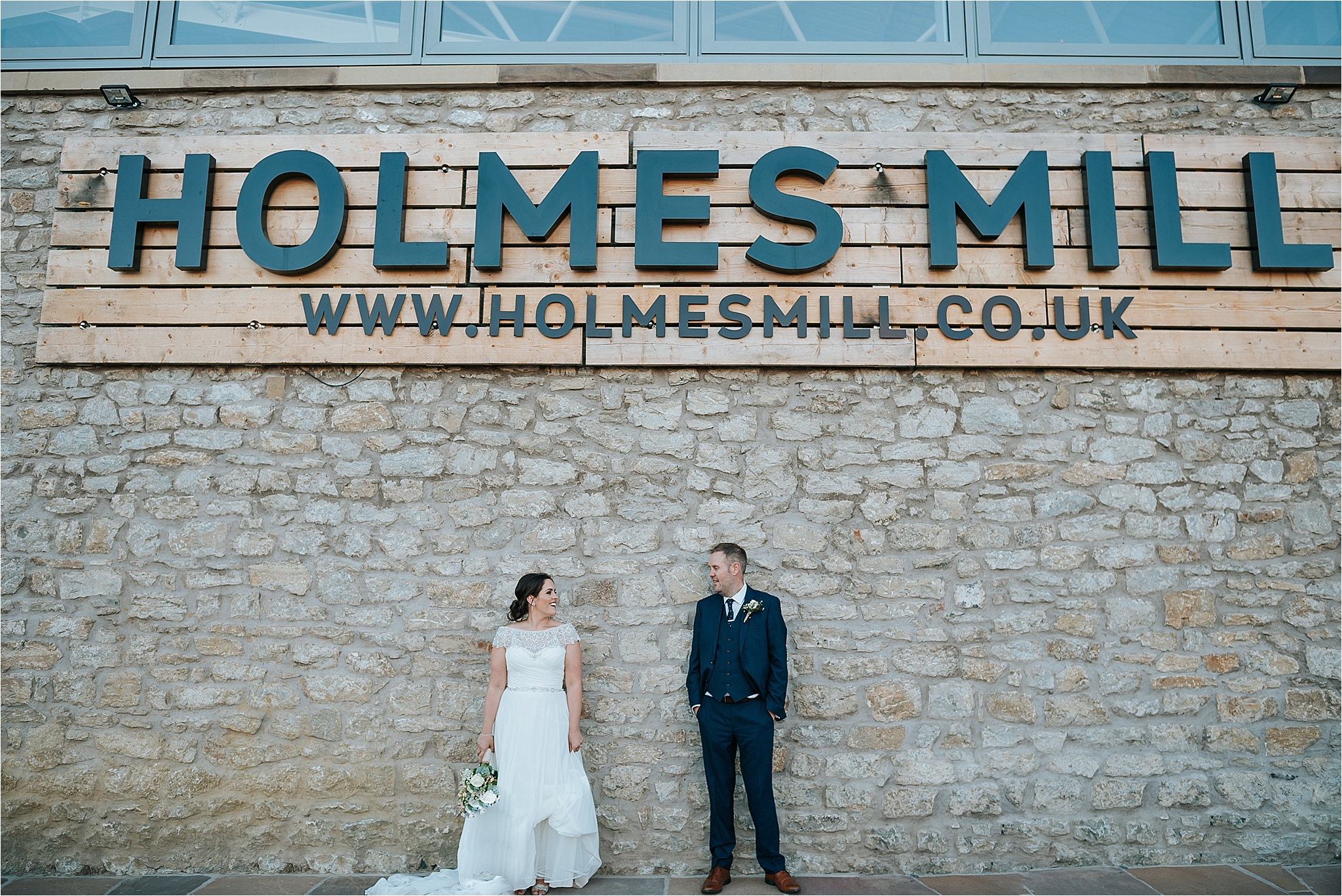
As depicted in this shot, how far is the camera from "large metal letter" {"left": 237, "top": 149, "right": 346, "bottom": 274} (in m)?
4.34

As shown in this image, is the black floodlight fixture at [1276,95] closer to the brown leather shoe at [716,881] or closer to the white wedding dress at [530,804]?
the white wedding dress at [530,804]

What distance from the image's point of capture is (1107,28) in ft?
15.2

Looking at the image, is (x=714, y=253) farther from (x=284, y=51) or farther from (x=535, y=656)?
(x=284, y=51)

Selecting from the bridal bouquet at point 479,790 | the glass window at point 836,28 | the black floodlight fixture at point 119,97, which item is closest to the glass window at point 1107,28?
the glass window at point 836,28

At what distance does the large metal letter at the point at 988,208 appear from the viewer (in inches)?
168

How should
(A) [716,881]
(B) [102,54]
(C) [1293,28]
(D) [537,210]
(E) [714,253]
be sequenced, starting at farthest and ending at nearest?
(B) [102,54]
(C) [1293,28]
(D) [537,210]
(E) [714,253]
(A) [716,881]

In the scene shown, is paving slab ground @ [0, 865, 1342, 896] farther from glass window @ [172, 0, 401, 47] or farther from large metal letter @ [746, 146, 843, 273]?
glass window @ [172, 0, 401, 47]

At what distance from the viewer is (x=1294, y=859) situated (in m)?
3.85

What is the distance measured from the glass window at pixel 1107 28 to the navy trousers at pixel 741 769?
407 cm

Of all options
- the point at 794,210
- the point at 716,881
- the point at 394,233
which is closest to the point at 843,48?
the point at 794,210

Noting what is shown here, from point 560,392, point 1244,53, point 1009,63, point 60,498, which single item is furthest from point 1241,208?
point 60,498

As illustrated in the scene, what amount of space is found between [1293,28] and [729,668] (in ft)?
16.5

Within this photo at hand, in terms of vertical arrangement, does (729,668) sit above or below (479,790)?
above

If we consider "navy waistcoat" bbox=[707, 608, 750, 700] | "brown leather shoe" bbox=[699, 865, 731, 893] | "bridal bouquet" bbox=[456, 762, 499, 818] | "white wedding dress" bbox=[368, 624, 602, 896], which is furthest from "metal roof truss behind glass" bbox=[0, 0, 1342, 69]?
"brown leather shoe" bbox=[699, 865, 731, 893]
